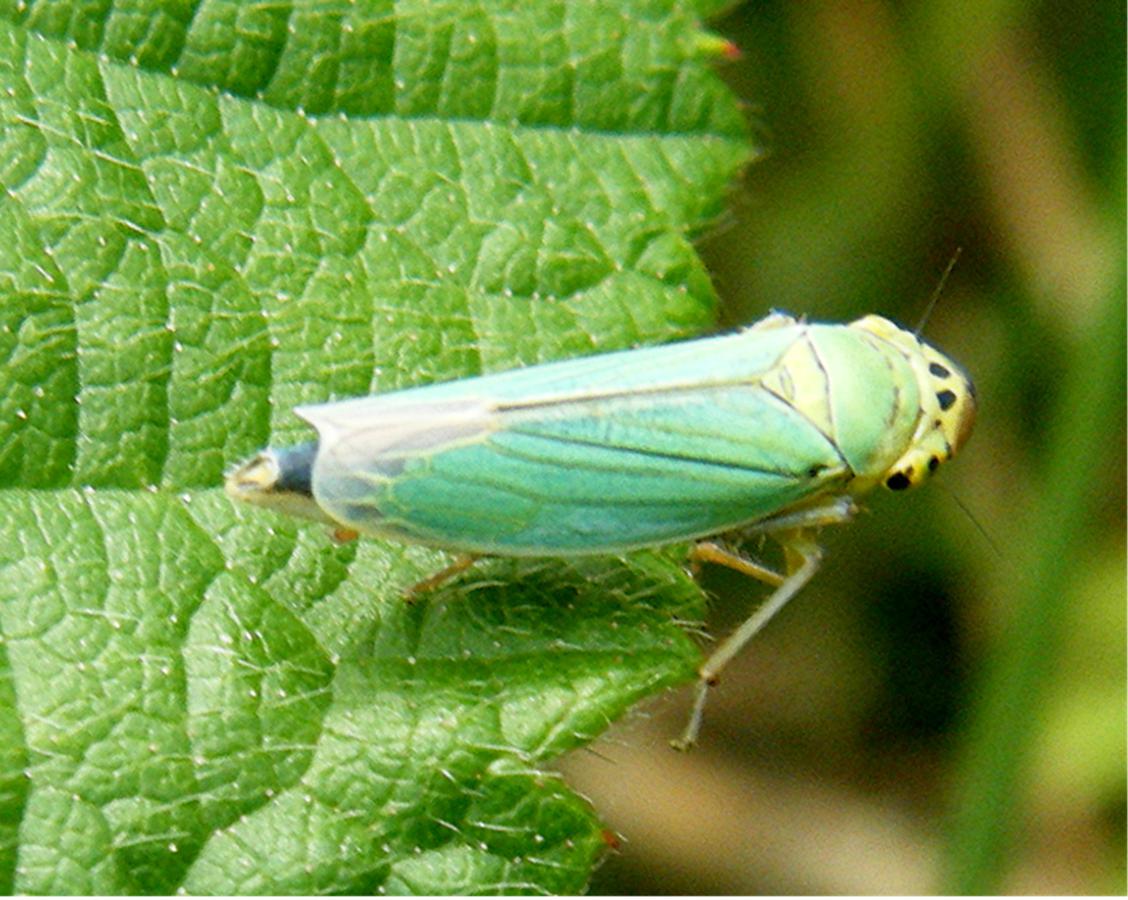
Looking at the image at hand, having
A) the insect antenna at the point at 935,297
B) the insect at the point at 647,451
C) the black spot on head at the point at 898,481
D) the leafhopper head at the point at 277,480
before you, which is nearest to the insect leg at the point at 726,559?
the insect at the point at 647,451

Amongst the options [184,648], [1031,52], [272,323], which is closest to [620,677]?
[184,648]

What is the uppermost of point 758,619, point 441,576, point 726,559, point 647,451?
point 647,451

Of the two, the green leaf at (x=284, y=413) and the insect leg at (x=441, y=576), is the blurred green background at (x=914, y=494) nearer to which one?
the green leaf at (x=284, y=413)

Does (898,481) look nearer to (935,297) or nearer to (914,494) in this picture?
(935,297)

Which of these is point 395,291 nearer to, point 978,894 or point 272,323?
point 272,323

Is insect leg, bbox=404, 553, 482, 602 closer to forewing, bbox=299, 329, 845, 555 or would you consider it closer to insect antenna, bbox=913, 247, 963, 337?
forewing, bbox=299, 329, 845, 555

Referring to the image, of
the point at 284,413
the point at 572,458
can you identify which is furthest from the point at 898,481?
the point at 284,413
